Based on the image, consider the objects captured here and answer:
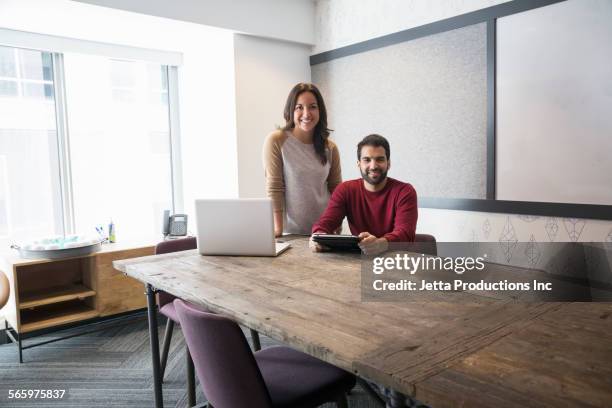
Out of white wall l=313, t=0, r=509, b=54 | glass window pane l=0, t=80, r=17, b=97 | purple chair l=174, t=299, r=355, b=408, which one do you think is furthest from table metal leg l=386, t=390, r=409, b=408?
glass window pane l=0, t=80, r=17, b=97

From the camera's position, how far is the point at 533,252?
308 centimetres

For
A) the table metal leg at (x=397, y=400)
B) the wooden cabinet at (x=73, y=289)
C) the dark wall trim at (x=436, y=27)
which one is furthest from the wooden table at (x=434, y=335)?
the dark wall trim at (x=436, y=27)

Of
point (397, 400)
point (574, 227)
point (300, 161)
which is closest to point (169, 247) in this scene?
point (300, 161)

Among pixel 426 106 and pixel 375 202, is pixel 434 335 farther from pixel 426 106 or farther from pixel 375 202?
pixel 426 106

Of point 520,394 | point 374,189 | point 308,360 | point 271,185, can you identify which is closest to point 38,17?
point 271,185

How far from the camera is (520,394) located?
35.0 inches

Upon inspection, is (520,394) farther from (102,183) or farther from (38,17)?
(102,183)

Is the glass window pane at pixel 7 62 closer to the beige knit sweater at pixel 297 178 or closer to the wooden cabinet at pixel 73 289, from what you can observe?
the wooden cabinet at pixel 73 289

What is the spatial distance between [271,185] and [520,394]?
1.94 m

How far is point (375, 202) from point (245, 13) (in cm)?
225

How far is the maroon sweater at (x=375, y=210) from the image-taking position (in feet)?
7.68

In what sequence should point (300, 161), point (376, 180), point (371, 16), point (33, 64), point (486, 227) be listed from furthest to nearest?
point (371, 16), point (33, 64), point (486, 227), point (300, 161), point (376, 180)

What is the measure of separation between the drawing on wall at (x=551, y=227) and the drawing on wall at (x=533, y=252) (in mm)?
100

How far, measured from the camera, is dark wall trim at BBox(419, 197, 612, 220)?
272 centimetres
